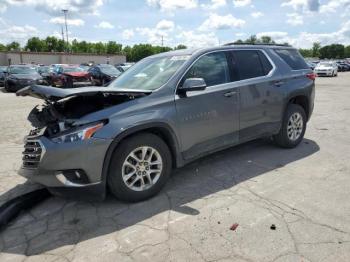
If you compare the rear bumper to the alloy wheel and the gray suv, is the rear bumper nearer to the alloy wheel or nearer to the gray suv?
the gray suv

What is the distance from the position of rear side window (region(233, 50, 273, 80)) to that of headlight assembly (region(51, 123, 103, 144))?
8.23 ft

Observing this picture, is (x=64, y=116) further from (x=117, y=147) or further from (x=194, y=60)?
(x=194, y=60)

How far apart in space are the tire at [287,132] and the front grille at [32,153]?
3.94m

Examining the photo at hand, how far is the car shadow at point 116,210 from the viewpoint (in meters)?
3.33

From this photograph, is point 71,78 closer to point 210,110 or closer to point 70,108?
point 70,108

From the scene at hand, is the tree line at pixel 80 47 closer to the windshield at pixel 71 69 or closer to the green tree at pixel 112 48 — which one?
the green tree at pixel 112 48

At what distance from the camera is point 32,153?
12.2 feet

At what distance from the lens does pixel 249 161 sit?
5.40 m

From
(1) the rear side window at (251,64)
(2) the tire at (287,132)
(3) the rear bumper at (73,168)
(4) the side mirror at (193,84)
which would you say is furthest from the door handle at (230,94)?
(3) the rear bumper at (73,168)

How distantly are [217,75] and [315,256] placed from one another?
270 cm

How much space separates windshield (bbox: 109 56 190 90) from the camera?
4.40 metres

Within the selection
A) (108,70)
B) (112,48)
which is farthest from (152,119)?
(112,48)

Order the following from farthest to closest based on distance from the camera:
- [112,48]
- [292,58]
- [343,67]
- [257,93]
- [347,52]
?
1. [347,52]
2. [112,48]
3. [343,67]
4. [292,58]
5. [257,93]

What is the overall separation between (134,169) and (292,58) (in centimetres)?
386
